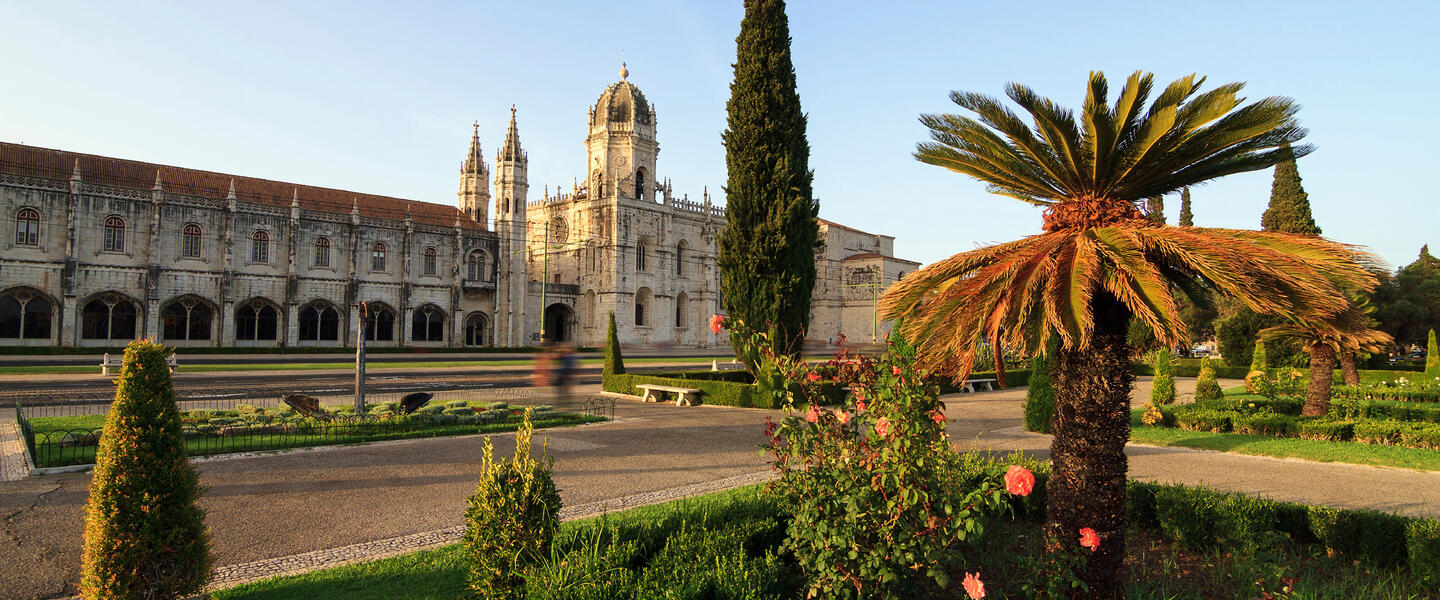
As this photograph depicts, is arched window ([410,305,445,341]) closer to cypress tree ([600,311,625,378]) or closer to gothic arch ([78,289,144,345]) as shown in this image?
gothic arch ([78,289,144,345])

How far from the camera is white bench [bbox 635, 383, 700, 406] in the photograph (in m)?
19.5

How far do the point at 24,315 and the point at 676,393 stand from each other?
112 feet

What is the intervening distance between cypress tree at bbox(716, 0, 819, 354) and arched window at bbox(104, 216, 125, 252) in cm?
3344

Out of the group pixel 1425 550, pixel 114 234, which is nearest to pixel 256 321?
pixel 114 234

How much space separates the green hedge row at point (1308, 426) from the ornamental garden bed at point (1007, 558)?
8.64 meters

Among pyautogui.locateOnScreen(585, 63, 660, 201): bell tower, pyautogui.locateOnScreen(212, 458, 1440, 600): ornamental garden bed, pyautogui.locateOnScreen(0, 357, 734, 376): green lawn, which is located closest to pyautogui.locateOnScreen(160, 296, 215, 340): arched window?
pyautogui.locateOnScreen(0, 357, 734, 376): green lawn

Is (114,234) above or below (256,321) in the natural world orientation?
above

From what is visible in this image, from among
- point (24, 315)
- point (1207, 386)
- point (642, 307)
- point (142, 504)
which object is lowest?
point (1207, 386)

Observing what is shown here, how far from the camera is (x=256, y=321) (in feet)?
129

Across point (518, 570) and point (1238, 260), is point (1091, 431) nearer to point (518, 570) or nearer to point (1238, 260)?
point (1238, 260)

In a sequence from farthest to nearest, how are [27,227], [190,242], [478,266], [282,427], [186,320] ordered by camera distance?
[478,266] < [186,320] < [190,242] < [27,227] < [282,427]

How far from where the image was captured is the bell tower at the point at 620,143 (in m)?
54.9

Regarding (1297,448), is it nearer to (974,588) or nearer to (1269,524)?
(1269,524)

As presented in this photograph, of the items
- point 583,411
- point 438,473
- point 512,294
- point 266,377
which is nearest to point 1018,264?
point 438,473
